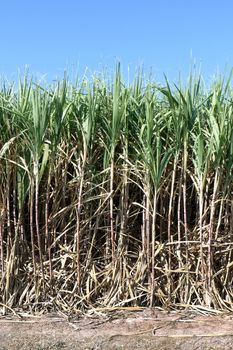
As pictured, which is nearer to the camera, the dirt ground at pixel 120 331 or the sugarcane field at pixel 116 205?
the dirt ground at pixel 120 331

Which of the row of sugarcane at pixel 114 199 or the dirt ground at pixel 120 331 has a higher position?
the row of sugarcane at pixel 114 199

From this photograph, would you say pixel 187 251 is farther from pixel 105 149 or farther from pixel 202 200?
pixel 105 149

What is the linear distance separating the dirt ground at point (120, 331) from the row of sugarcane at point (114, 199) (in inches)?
5.1

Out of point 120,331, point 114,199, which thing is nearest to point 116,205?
point 114,199

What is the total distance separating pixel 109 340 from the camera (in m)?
3.91

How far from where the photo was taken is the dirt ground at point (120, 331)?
3.87 m

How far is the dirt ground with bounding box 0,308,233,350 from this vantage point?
3867 millimetres

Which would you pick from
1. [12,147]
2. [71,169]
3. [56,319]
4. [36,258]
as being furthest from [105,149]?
[56,319]

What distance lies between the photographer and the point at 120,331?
4.03 metres

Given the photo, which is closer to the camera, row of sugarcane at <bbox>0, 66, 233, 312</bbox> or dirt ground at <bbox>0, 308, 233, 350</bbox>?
dirt ground at <bbox>0, 308, 233, 350</bbox>

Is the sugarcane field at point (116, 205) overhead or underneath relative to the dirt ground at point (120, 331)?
overhead

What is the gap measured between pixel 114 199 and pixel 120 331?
964 mm

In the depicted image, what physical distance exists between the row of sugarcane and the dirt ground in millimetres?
129

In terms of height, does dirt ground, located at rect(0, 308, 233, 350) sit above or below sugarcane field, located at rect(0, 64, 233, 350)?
below
